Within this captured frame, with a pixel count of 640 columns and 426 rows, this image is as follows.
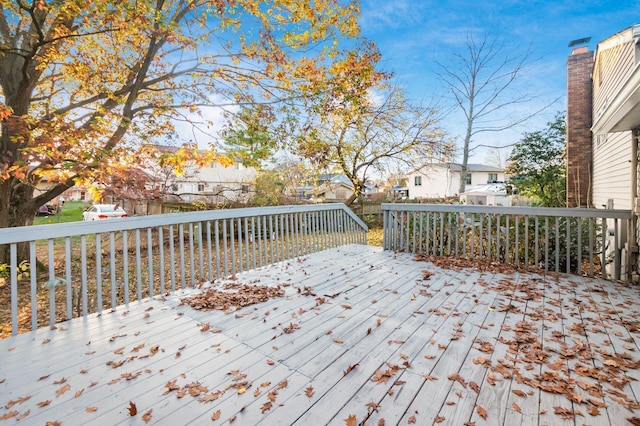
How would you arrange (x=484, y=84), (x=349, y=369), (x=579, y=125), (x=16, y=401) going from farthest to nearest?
1. (x=484, y=84)
2. (x=579, y=125)
3. (x=349, y=369)
4. (x=16, y=401)

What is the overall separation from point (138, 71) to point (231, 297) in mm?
4972

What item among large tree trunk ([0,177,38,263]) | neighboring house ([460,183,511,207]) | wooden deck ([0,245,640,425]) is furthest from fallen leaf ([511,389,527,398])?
neighboring house ([460,183,511,207])

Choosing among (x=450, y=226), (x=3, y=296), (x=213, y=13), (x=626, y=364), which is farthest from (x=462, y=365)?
(x=3, y=296)

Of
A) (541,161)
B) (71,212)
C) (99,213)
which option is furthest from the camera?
(71,212)

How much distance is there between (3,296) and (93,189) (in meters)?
3.26

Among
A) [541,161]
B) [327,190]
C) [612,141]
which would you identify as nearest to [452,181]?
[541,161]

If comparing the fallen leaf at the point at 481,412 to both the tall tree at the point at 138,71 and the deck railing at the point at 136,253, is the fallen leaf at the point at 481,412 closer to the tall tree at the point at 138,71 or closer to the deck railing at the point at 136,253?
the deck railing at the point at 136,253

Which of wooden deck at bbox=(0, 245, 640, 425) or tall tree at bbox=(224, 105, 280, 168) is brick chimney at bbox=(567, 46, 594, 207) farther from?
tall tree at bbox=(224, 105, 280, 168)

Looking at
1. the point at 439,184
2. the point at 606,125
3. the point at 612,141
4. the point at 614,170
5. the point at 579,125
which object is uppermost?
the point at 579,125

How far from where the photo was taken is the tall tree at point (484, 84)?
10906mm

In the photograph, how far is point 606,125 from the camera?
3.65m

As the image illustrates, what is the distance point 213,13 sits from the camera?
5703 millimetres

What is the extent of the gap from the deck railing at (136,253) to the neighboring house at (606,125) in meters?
3.92

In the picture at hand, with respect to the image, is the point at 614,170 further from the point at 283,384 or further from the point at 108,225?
the point at 108,225
